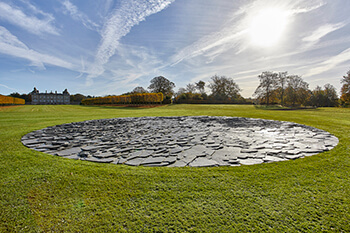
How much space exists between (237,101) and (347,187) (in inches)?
2029

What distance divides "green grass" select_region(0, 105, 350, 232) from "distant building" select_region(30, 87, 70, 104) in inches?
4241

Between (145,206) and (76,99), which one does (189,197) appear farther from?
(76,99)

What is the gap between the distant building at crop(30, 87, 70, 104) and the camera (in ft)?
295

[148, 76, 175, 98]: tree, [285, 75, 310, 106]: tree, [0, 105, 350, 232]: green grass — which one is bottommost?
[0, 105, 350, 232]: green grass

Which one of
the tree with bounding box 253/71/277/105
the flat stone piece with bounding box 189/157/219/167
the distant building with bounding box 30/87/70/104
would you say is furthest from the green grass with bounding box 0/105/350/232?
the distant building with bounding box 30/87/70/104

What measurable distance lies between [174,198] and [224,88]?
53.8 metres

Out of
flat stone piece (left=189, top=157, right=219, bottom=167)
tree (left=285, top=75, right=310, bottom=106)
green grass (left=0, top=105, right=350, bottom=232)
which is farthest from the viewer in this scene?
tree (left=285, top=75, right=310, bottom=106)

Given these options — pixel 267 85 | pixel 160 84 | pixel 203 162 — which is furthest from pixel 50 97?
pixel 203 162

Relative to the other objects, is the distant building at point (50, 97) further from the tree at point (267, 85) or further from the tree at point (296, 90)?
the tree at point (296, 90)

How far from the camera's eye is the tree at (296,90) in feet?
122

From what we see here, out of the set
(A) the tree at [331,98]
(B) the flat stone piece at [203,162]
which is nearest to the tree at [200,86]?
(A) the tree at [331,98]

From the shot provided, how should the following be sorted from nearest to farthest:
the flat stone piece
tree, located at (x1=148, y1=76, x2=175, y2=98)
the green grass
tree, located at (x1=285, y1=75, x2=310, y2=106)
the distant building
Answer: the green grass
the flat stone piece
tree, located at (x1=285, y1=75, x2=310, y2=106)
tree, located at (x1=148, y1=76, x2=175, y2=98)
the distant building

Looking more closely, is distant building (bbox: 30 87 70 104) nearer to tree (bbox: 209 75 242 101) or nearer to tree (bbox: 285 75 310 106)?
tree (bbox: 209 75 242 101)

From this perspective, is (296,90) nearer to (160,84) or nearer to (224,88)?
(224,88)
